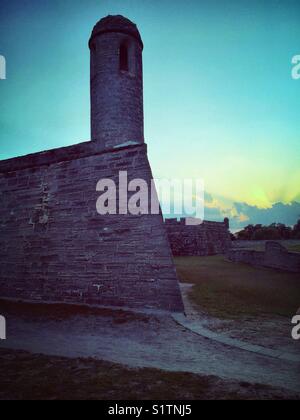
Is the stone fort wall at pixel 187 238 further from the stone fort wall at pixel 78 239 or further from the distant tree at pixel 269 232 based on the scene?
the stone fort wall at pixel 78 239

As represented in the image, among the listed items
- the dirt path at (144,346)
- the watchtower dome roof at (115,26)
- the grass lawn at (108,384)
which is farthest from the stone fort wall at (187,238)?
the grass lawn at (108,384)

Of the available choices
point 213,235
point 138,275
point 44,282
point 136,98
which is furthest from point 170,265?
point 213,235

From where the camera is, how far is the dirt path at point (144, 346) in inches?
134

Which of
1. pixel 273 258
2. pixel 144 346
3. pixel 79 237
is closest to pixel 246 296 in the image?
pixel 144 346

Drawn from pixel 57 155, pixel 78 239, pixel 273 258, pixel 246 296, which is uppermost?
pixel 57 155

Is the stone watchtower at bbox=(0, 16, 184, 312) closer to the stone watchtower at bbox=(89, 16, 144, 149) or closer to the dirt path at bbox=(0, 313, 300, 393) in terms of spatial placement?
the dirt path at bbox=(0, 313, 300, 393)

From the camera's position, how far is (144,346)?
433cm

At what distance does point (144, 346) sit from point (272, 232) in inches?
1541

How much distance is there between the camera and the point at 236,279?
420 inches

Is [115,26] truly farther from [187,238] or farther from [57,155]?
[187,238]

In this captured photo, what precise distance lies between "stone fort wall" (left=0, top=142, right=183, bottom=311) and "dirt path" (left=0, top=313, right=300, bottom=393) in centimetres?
95

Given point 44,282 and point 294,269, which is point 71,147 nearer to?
point 44,282

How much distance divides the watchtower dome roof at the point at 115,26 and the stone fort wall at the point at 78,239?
834 cm
